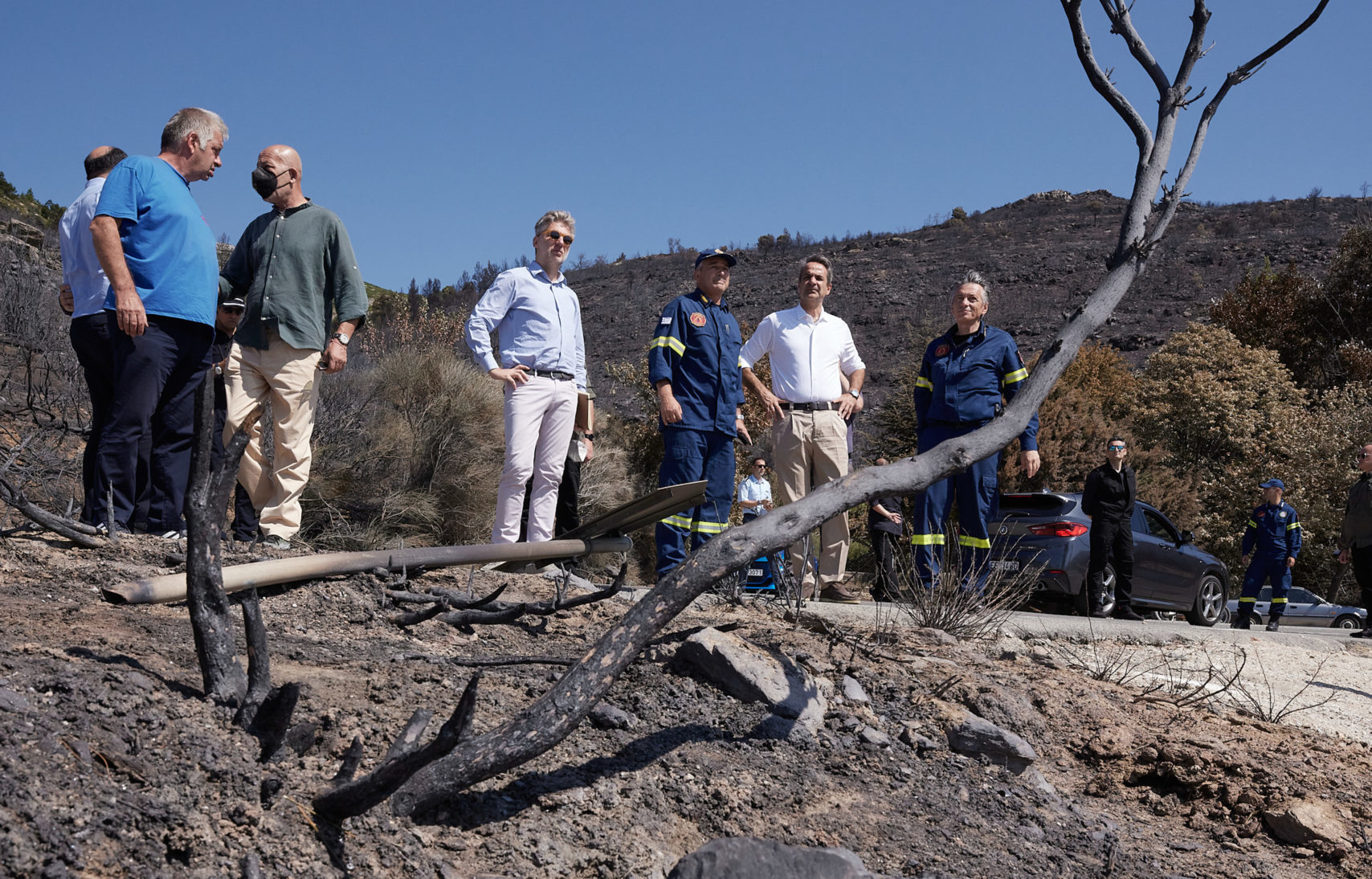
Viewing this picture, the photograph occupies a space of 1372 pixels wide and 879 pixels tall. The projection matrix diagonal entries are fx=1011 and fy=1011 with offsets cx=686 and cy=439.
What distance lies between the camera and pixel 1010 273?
158ft

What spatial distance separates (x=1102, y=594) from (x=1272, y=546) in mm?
3379

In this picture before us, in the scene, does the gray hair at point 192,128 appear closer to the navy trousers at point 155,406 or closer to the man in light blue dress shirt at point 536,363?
the navy trousers at point 155,406

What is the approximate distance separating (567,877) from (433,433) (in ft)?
29.3

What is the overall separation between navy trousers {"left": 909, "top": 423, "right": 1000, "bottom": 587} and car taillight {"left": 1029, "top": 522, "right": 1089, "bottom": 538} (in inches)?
125

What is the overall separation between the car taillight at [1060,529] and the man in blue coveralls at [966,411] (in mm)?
2997

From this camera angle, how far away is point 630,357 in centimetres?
3466

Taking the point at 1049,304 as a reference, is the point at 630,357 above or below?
below

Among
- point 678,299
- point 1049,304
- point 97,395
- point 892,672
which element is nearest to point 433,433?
point 678,299

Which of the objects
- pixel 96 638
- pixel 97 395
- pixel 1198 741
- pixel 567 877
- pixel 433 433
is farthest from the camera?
pixel 433 433

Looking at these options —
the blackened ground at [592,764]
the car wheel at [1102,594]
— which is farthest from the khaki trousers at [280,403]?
the car wheel at [1102,594]

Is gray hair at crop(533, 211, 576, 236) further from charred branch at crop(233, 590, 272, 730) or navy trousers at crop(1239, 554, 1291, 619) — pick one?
navy trousers at crop(1239, 554, 1291, 619)

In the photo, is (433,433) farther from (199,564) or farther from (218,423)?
(199,564)

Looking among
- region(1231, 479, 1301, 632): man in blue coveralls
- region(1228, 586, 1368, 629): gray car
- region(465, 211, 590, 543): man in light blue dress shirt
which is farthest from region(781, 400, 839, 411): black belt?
region(1228, 586, 1368, 629): gray car

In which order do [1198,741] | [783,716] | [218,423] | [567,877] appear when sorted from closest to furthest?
[567,877]
[783,716]
[1198,741]
[218,423]
